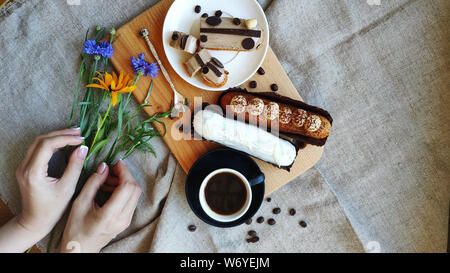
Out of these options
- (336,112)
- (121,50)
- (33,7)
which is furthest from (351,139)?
(33,7)

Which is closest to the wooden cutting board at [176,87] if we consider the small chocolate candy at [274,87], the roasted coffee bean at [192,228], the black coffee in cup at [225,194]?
the small chocolate candy at [274,87]

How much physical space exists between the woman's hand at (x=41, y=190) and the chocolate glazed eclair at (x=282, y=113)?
579mm

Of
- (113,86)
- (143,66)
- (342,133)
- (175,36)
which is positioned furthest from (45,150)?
(342,133)

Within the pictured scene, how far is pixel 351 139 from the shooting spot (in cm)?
139

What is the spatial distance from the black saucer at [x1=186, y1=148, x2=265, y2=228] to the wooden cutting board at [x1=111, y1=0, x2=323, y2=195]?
0.18 ft

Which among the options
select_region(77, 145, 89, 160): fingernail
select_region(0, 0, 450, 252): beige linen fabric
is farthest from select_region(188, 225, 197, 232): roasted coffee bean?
select_region(77, 145, 89, 160): fingernail

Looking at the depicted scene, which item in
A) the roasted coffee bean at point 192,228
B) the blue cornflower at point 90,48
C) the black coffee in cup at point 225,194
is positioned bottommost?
the roasted coffee bean at point 192,228

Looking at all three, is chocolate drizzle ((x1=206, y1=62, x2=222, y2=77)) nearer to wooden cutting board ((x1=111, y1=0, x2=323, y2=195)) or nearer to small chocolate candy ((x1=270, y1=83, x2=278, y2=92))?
wooden cutting board ((x1=111, y1=0, x2=323, y2=195))

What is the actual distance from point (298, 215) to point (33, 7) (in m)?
1.31

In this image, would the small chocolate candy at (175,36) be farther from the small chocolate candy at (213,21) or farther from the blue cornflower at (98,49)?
the blue cornflower at (98,49)

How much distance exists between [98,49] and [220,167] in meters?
0.60

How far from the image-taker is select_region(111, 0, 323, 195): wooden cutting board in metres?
1.26

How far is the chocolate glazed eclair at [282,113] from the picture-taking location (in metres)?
1.22

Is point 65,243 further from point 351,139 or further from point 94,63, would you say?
point 351,139
